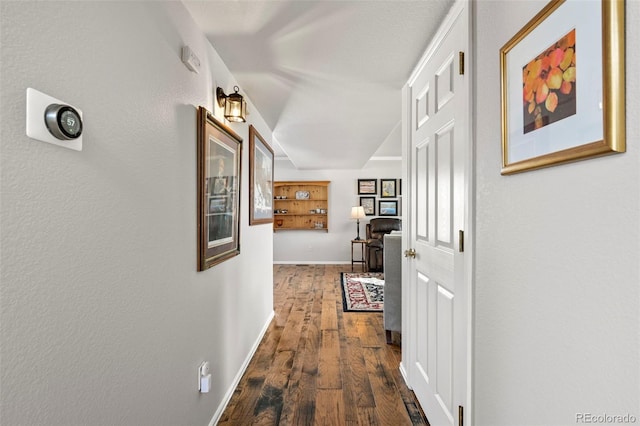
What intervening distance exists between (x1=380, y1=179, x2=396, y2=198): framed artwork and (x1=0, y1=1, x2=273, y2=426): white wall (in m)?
6.49

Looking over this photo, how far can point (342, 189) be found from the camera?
7.96 metres

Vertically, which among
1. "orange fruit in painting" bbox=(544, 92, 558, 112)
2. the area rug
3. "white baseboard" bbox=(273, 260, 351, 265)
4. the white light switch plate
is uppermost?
"orange fruit in painting" bbox=(544, 92, 558, 112)

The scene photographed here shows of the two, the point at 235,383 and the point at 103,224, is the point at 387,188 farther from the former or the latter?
the point at 103,224

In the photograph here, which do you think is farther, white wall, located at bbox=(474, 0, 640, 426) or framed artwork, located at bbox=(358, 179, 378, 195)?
framed artwork, located at bbox=(358, 179, 378, 195)

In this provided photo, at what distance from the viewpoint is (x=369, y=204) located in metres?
7.95

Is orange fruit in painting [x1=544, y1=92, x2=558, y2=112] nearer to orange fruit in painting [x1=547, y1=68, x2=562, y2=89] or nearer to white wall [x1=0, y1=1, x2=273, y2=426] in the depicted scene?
orange fruit in painting [x1=547, y1=68, x2=562, y2=89]

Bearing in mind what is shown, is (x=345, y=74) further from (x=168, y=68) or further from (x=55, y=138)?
(x=55, y=138)

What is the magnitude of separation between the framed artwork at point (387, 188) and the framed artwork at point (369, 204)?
0.92ft

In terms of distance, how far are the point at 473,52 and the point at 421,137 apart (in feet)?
2.57

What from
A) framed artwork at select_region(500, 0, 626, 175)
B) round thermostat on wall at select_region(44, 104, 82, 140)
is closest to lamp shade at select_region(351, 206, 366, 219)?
framed artwork at select_region(500, 0, 626, 175)

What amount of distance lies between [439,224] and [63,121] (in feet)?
5.43

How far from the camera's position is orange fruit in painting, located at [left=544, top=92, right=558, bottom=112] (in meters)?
0.88

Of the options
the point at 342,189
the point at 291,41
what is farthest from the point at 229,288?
the point at 342,189

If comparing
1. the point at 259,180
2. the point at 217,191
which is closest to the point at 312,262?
the point at 259,180
